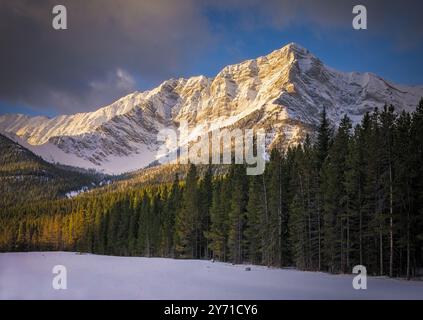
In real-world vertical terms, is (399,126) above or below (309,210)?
above

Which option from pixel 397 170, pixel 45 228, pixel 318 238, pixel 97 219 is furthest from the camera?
pixel 45 228

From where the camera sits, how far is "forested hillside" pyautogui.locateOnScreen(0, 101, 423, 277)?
36.0 metres

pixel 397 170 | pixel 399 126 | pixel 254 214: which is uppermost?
pixel 399 126

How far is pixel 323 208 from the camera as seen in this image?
4466 centimetres

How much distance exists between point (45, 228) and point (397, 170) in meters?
138

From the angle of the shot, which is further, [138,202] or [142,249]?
[138,202]

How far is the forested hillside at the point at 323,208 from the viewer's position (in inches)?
1419

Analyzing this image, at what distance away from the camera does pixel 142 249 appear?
3610 inches
